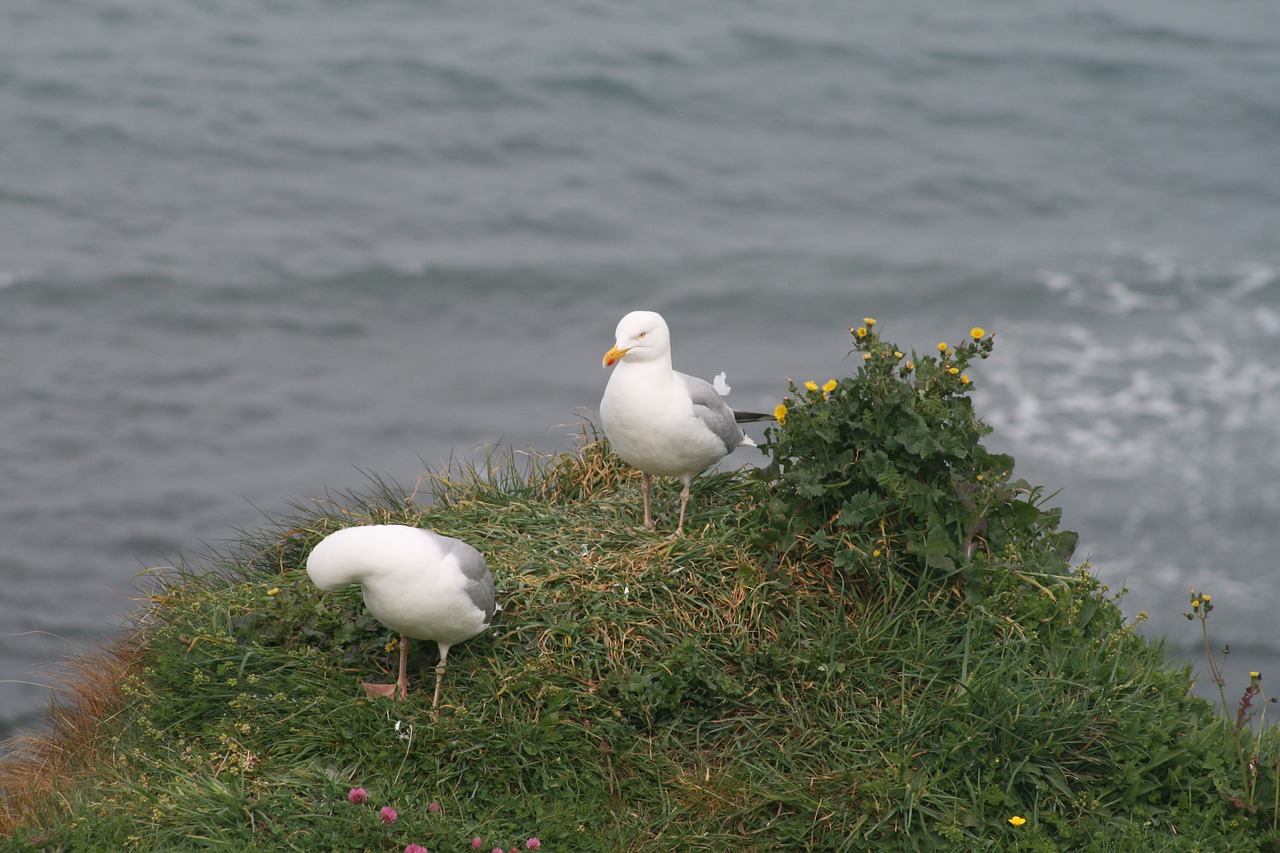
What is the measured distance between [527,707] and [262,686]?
1.00 meters

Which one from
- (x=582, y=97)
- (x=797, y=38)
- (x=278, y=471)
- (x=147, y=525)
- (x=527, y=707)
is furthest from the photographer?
(x=797, y=38)

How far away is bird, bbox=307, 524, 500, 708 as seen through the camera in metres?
4.30

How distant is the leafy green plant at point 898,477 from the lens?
4.80 meters

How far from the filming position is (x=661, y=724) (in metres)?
4.68

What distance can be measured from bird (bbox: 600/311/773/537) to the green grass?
0.37 meters

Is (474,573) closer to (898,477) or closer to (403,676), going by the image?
(403,676)

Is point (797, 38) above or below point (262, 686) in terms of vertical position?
above

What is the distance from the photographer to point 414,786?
432cm

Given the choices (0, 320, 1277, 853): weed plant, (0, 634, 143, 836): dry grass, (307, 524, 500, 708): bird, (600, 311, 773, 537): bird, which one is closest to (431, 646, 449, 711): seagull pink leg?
(0, 320, 1277, 853): weed plant

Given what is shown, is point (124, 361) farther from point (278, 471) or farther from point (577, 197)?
point (577, 197)

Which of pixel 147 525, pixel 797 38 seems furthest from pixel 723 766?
pixel 797 38

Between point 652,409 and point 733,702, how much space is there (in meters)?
1.17

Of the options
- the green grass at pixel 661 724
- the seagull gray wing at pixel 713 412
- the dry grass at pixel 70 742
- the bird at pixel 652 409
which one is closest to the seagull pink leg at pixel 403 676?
the green grass at pixel 661 724

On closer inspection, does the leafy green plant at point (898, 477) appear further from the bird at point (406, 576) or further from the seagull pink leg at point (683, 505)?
the bird at point (406, 576)
